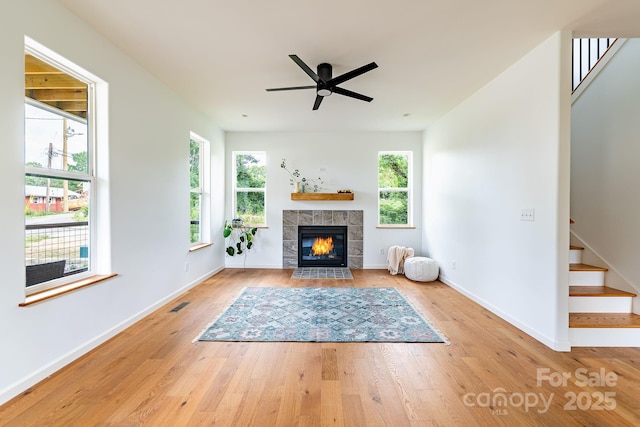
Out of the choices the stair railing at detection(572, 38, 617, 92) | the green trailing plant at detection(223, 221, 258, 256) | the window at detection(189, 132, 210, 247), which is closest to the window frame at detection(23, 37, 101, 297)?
the window at detection(189, 132, 210, 247)

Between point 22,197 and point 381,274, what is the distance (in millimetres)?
4478

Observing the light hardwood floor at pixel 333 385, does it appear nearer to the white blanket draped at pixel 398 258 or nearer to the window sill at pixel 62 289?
the window sill at pixel 62 289

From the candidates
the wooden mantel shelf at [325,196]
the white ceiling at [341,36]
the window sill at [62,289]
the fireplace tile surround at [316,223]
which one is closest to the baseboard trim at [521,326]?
the fireplace tile surround at [316,223]

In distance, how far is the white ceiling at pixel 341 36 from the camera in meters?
1.95

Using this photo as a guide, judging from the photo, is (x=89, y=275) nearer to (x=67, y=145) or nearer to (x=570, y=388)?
(x=67, y=145)

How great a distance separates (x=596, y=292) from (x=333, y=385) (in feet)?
8.77

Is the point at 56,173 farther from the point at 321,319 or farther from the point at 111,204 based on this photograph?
the point at 321,319

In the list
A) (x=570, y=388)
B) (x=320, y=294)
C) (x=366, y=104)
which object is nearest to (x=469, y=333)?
(x=570, y=388)

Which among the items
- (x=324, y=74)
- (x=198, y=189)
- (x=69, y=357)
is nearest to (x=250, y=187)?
(x=198, y=189)

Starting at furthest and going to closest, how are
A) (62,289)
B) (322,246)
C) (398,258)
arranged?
(322,246) → (398,258) → (62,289)

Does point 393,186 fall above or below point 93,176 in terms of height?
above

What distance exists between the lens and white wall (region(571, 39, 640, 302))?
8.14 ft

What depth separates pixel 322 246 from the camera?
17.5ft

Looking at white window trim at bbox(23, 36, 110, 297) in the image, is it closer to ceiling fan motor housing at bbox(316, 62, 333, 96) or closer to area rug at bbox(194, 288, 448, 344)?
area rug at bbox(194, 288, 448, 344)
